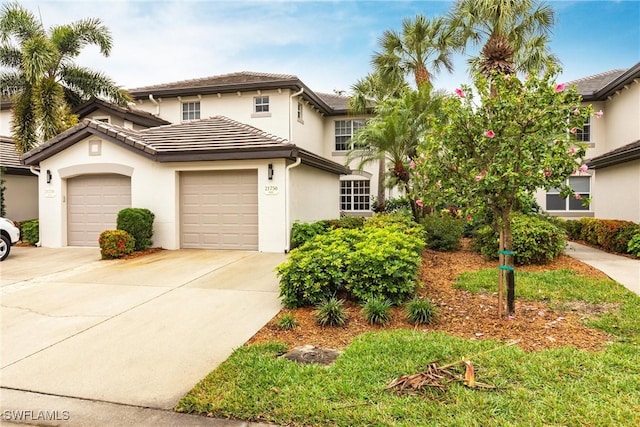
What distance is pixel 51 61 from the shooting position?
1595 cm

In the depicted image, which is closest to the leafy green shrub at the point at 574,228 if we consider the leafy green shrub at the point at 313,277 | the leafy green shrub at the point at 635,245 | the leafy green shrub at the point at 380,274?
the leafy green shrub at the point at 635,245

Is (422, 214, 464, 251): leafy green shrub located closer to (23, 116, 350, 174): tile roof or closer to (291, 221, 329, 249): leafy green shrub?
(291, 221, 329, 249): leafy green shrub

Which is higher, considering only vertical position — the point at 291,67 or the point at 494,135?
the point at 291,67

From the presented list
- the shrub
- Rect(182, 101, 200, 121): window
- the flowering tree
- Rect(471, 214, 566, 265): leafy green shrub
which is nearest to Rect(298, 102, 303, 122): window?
Rect(182, 101, 200, 121): window

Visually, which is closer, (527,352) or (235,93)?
(527,352)

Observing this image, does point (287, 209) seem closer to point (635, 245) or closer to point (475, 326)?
point (475, 326)

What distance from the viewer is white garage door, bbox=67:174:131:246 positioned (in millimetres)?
13117

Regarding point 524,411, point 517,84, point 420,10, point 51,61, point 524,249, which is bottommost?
point 524,411

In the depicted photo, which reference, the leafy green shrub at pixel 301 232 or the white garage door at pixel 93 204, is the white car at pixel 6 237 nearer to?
the white garage door at pixel 93 204

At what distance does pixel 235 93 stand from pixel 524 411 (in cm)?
1837

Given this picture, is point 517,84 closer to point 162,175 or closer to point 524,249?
point 524,249

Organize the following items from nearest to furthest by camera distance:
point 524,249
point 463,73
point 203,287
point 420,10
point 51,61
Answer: point 203,287, point 524,249, point 51,61, point 420,10, point 463,73

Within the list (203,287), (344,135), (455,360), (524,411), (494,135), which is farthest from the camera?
(344,135)

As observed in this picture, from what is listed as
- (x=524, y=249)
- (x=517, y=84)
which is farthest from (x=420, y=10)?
(x=517, y=84)
